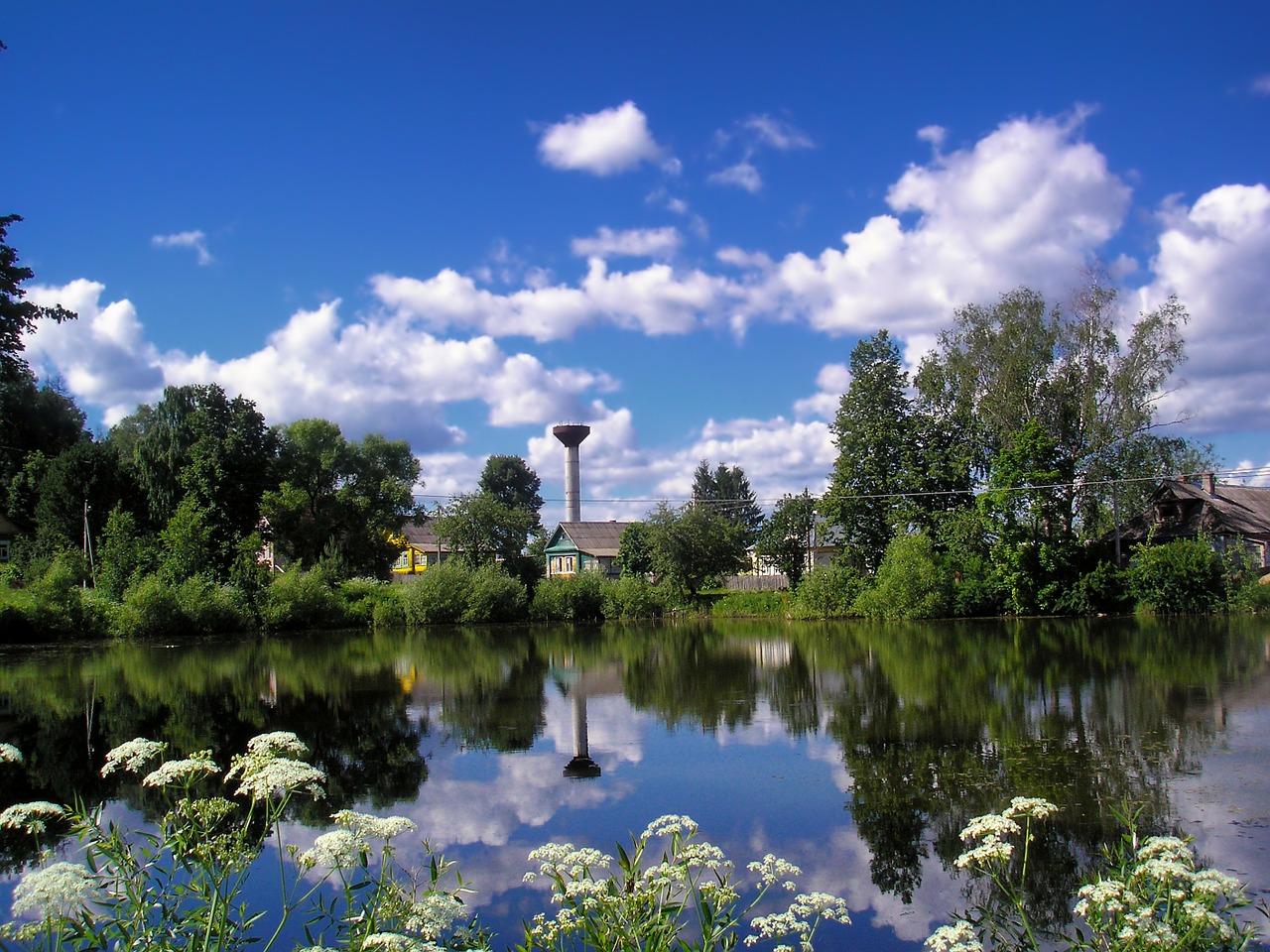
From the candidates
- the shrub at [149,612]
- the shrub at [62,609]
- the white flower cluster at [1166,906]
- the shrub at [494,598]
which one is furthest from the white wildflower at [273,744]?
the shrub at [494,598]

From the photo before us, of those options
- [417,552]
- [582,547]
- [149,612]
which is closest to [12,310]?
[149,612]

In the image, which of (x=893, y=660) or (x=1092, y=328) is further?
(x=1092, y=328)

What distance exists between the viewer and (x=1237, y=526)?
41.3 metres

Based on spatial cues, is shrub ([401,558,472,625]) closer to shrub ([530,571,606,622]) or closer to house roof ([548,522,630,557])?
shrub ([530,571,606,622])

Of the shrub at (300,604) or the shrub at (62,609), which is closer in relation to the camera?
the shrub at (62,609)

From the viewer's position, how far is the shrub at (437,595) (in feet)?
143

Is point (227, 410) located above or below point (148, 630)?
above

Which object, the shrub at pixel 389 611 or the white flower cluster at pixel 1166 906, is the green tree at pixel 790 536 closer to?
the shrub at pixel 389 611

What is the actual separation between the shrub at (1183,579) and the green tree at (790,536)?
14.9 metres

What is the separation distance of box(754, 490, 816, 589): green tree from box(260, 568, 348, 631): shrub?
20.3 meters

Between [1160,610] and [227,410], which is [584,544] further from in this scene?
[1160,610]

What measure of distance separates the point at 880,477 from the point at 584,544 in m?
24.7

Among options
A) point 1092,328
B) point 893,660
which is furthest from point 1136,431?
point 893,660

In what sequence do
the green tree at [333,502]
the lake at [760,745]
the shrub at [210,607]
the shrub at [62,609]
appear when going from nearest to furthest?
the lake at [760,745] < the shrub at [62,609] < the shrub at [210,607] < the green tree at [333,502]
